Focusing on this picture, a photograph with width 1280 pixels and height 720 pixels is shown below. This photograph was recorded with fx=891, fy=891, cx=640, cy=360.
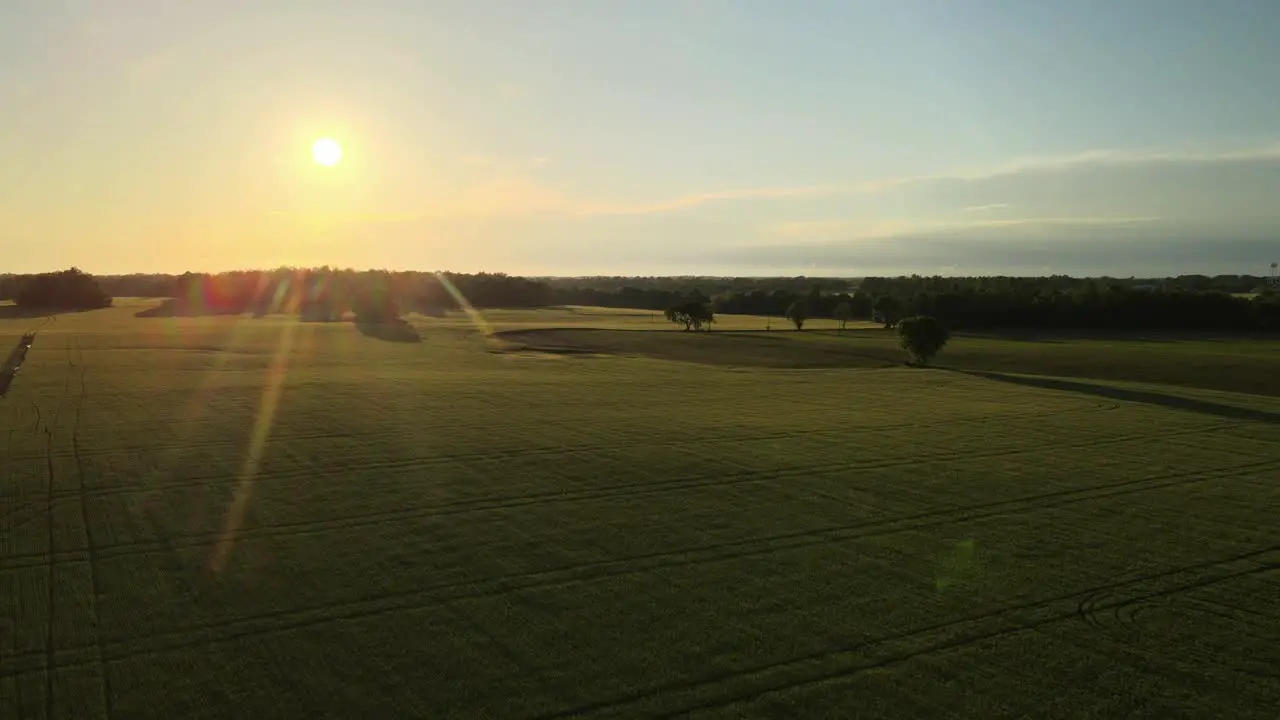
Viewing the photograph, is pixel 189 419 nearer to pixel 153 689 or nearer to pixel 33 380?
pixel 33 380

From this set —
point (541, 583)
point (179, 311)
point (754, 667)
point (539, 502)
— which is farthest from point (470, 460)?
point (179, 311)

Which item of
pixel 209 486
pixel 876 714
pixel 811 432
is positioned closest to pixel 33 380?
pixel 209 486

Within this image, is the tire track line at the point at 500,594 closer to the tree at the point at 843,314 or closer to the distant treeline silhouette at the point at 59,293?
the tree at the point at 843,314

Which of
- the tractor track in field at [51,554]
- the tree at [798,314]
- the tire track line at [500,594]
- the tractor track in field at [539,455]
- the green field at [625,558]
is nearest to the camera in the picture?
the tractor track in field at [51,554]

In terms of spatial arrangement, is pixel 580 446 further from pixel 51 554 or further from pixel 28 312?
pixel 28 312

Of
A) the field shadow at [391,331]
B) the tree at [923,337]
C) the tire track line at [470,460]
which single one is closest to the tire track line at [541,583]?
the tire track line at [470,460]

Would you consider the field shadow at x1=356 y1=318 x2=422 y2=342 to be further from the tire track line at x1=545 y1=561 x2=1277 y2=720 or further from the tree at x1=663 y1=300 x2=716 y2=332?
the tire track line at x1=545 y1=561 x2=1277 y2=720
